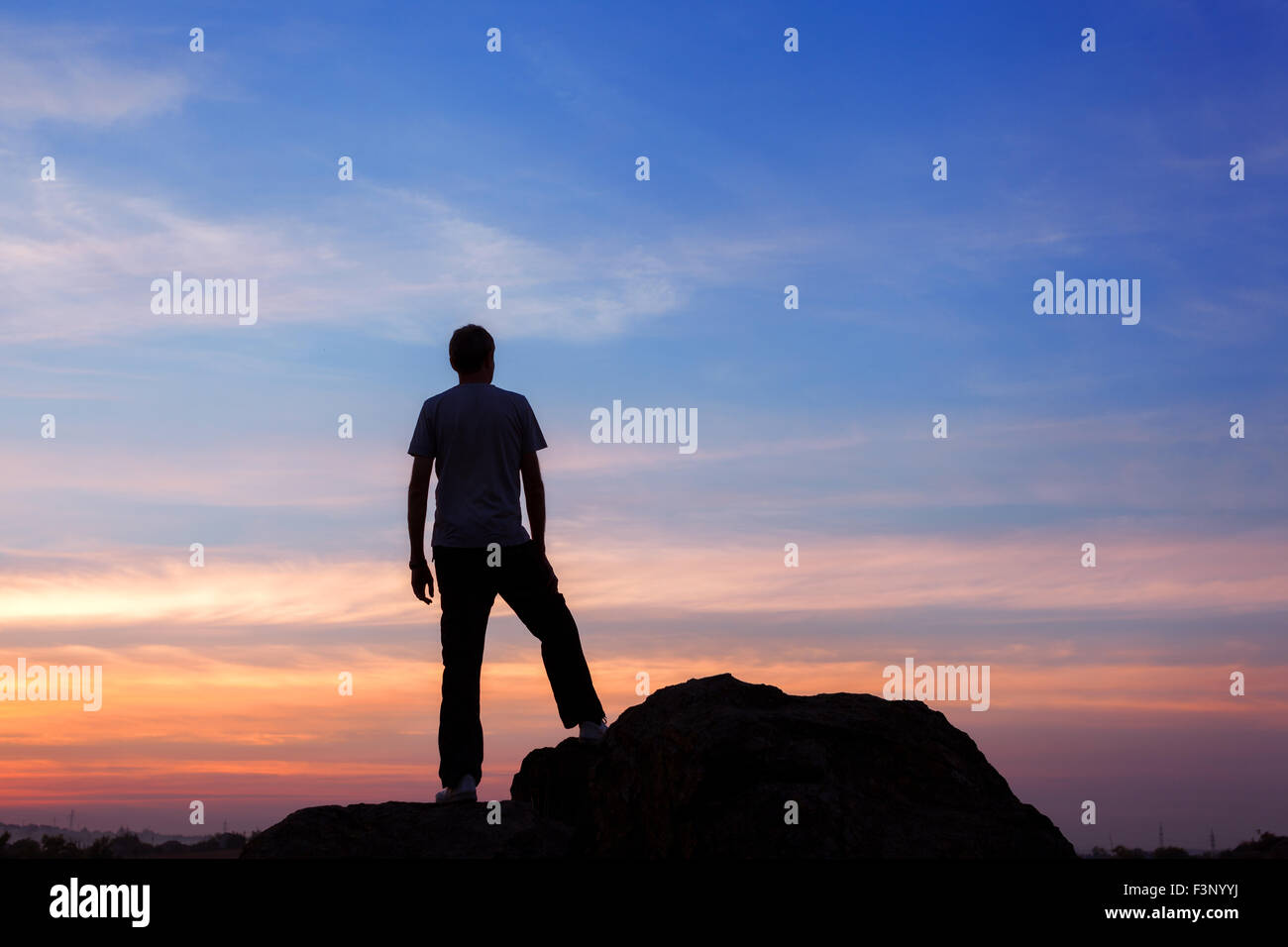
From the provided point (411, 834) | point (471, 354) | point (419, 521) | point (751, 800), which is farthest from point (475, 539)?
point (751, 800)

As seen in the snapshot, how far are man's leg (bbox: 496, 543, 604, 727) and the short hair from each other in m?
1.38

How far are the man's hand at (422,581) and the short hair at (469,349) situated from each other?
148 cm

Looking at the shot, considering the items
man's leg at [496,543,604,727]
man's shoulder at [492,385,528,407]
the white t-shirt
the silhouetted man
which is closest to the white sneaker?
the silhouetted man

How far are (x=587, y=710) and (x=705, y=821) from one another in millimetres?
2206

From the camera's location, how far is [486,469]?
27.3 feet

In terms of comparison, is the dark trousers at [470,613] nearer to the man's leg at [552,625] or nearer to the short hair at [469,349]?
the man's leg at [552,625]

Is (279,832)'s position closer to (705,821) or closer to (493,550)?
(493,550)

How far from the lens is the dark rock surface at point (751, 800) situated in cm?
654

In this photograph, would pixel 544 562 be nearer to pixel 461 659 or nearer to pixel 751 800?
pixel 461 659

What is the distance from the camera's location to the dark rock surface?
6543 millimetres

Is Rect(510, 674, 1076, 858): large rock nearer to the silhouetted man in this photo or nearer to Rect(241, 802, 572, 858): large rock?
Rect(241, 802, 572, 858): large rock

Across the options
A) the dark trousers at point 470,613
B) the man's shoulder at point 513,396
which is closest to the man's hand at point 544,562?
the dark trousers at point 470,613

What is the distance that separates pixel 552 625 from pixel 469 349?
211cm
